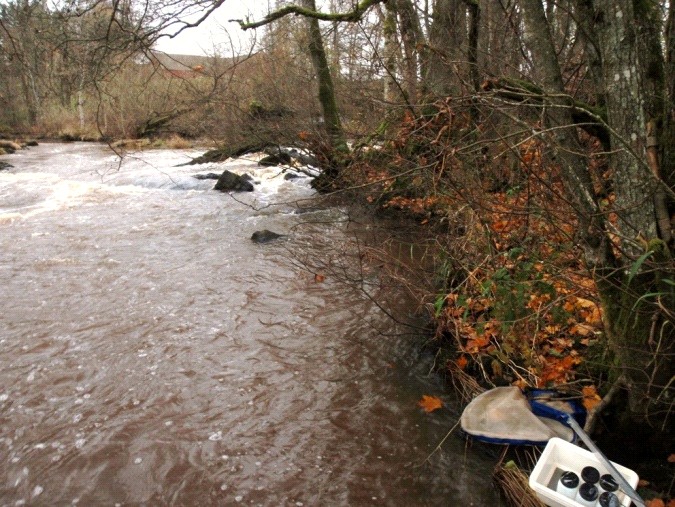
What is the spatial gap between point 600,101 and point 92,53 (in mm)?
4549

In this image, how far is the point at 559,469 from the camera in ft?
10.2

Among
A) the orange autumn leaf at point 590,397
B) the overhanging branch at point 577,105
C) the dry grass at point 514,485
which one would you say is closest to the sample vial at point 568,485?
the dry grass at point 514,485

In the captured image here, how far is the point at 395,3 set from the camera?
973 centimetres

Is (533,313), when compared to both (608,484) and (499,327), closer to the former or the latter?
(499,327)

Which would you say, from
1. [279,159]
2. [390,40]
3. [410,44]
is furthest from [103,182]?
[410,44]

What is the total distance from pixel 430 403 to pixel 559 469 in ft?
4.74

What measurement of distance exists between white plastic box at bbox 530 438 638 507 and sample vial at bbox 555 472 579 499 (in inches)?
1.7

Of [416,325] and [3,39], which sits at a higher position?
[3,39]

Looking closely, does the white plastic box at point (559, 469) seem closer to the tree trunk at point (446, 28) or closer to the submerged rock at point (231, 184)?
the tree trunk at point (446, 28)

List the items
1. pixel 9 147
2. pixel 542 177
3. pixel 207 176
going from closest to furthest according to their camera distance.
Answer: pixel 542 177, pixel 207 176, pixel 9 147

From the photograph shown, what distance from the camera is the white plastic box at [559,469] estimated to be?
2834 mm

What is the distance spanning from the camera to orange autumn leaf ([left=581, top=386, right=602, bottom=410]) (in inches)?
143

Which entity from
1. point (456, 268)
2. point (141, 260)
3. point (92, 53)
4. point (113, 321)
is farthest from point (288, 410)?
point (141, 260)

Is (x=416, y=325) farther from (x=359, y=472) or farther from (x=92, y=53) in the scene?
(x=92, y=53)
